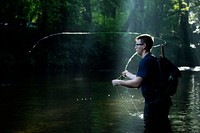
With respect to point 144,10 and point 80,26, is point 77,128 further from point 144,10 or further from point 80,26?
point 144,10

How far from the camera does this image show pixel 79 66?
49.5 meters

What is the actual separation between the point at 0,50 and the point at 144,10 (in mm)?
20813

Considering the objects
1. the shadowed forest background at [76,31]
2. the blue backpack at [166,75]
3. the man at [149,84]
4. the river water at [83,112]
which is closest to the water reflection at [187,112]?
the river water at [83,112]

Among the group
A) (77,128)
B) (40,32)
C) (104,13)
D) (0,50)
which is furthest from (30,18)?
(77,128)

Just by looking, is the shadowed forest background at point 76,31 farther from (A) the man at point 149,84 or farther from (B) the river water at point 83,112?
(A) the man at point 149,84

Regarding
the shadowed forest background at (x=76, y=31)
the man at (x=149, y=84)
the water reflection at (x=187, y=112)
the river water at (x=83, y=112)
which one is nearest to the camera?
the man at (x=149, y=84)

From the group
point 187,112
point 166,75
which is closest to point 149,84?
point 166,75

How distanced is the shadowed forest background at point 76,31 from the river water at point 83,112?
2255 cm

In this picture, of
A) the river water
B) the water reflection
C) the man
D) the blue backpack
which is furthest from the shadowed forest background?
the blue backpack

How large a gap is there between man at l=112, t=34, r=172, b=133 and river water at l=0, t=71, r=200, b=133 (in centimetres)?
309

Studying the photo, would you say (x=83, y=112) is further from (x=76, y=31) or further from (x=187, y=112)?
(x=76, y=31)

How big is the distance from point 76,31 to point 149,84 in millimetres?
42740

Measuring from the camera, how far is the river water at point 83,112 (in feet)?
42.0

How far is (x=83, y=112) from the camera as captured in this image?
640 inches
